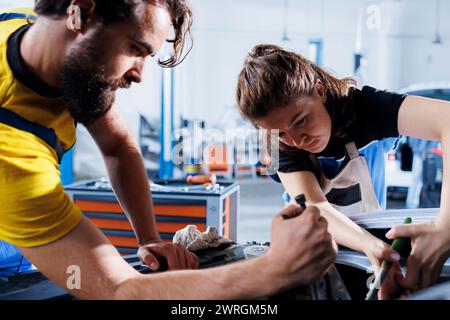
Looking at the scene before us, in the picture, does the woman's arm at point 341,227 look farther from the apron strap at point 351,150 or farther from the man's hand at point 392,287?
the apron strap at point 351,150

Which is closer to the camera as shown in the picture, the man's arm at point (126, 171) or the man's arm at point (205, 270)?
the man's arm at point (205, 270)

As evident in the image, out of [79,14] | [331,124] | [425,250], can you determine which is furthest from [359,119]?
[79,14]

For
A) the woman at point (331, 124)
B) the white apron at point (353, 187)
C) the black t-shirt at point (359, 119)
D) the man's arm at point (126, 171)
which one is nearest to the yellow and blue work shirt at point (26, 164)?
the man's arm at point (126, 171)

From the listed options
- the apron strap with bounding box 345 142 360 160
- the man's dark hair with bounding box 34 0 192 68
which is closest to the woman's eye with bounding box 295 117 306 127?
the apron strap with bounding box 345 142 360 160

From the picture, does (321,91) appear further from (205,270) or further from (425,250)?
(205,270)

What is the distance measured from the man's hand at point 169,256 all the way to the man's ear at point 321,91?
459 mm

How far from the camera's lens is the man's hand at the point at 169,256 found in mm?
731

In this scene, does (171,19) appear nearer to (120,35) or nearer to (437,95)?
(120,35)

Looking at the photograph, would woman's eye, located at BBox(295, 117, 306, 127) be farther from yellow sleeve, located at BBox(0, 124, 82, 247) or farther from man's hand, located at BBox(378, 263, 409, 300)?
yellow sleeve, located at BBox(0, 124, 82, 247)

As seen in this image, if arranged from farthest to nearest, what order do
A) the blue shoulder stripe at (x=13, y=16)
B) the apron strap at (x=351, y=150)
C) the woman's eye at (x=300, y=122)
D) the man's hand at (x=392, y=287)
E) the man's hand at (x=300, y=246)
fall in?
the apron strap at (x=351, y=150) → the woman's eye at (x=300, y=122) → the blue shoulder stripe at (x=13, y=16) → the man's hand at (x=392, y=287) → the man's hand at (x=300, y=246)

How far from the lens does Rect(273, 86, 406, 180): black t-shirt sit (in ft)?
3.25

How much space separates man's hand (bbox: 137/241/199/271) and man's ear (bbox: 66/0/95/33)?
38 centimetres

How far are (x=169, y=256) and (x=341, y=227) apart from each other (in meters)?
0.32
